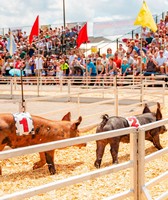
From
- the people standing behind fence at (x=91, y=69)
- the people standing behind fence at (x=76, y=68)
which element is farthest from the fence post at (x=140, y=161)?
the people standing behind fence at (x=76, y=68)

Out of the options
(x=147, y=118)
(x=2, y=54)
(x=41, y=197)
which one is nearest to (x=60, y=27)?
(x=2, y=54)

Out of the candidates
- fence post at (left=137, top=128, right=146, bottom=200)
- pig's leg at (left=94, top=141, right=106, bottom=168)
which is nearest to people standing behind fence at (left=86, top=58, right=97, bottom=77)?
pig's leg at (left=94, top=141, right=106, bottom=168)

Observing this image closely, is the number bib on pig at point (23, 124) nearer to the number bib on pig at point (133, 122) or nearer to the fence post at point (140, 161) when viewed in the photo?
the number bib on pig at point (133, 122)

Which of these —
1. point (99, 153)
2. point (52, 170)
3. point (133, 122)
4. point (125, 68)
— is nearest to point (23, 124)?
point (52, 170)

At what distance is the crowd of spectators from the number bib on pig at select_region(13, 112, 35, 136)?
9066mm

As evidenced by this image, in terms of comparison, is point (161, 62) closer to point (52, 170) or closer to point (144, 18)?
point (144, 18)

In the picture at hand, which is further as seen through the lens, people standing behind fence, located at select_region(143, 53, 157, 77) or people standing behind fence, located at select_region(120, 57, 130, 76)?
people standing behind fence, located at select_region(120, 57, 130, 76)

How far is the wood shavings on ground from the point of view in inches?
215

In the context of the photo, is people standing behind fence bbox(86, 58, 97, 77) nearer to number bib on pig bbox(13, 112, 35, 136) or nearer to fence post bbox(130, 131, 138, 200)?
number bib on pig bbox(13, 112, 35, 136)

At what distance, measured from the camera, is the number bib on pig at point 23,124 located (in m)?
6.59

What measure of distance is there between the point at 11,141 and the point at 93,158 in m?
1.54

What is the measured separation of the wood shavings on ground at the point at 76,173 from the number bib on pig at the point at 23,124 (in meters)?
0.59

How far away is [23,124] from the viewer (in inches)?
263

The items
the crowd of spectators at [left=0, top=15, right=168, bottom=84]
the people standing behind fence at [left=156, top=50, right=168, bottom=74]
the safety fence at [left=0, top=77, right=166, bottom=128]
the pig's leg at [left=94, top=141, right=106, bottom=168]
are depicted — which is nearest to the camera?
the pig's leg at [left=94, top=141, right=106, bottom=168]
